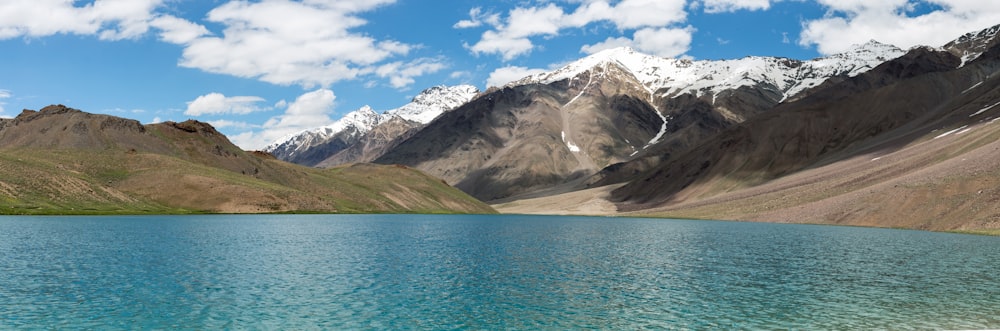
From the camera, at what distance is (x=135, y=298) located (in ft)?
127

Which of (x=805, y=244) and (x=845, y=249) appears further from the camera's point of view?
(x=805, y=244)

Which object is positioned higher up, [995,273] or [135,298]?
[135,298]

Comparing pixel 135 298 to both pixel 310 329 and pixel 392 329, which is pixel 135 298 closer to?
pixel 310 329

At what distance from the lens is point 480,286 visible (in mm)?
46125

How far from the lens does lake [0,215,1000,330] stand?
34.1 m

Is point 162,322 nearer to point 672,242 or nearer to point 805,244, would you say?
point 672,242

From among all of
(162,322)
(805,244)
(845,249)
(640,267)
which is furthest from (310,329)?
(805,244)

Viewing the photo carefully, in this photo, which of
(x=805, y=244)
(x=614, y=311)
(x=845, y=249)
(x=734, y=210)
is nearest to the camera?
(x=614, y=311)

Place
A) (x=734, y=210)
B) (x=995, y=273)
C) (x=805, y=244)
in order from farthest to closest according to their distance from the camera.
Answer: (x=734, y=210)
(x=805, y=244)
(x=995, y=273)

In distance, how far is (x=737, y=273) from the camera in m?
54.1

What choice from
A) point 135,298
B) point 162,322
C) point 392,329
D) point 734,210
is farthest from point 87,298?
point 734,210

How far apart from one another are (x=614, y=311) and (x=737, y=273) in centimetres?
2087

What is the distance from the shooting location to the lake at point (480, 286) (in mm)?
34125

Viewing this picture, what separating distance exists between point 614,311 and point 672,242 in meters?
55.3
